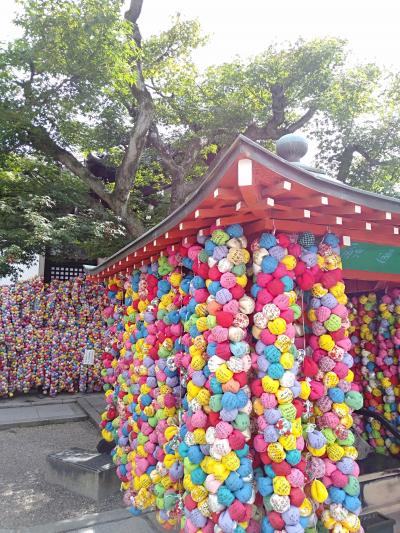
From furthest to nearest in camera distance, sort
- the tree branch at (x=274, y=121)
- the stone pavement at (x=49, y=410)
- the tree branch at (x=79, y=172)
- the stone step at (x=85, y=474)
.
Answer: the tree branch at (x=274, y=121) → the tree branch at (x=79, y=172) → the stone pavement at (x=49, y=410) → the stone step at (x=85, y=474)

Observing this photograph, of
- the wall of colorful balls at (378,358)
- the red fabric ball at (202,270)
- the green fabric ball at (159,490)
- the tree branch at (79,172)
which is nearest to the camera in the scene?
the red fabric ball at (202,270)

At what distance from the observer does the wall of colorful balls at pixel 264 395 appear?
269 cm

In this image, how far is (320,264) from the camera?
310 cm

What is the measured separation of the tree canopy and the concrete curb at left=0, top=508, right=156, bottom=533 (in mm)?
5393

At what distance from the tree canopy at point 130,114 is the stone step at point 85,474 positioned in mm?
4401

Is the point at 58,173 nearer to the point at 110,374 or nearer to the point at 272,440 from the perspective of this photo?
the point at 110,374

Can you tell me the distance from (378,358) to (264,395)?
3187 millimetres

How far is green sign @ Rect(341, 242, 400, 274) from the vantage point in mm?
3923

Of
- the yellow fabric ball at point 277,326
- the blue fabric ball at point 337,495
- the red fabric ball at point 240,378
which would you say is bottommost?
the blue fabric ball at point 337,495

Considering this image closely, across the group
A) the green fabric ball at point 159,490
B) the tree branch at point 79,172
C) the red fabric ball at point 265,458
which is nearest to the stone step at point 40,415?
the tree branch at point 79,172

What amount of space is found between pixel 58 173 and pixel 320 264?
8.78m

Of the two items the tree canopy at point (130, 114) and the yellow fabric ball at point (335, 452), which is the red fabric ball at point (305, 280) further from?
the tree canopy at point (130, 114)

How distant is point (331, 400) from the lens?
3018 mm

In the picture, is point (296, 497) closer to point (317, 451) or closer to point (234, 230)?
point (317, 451)
